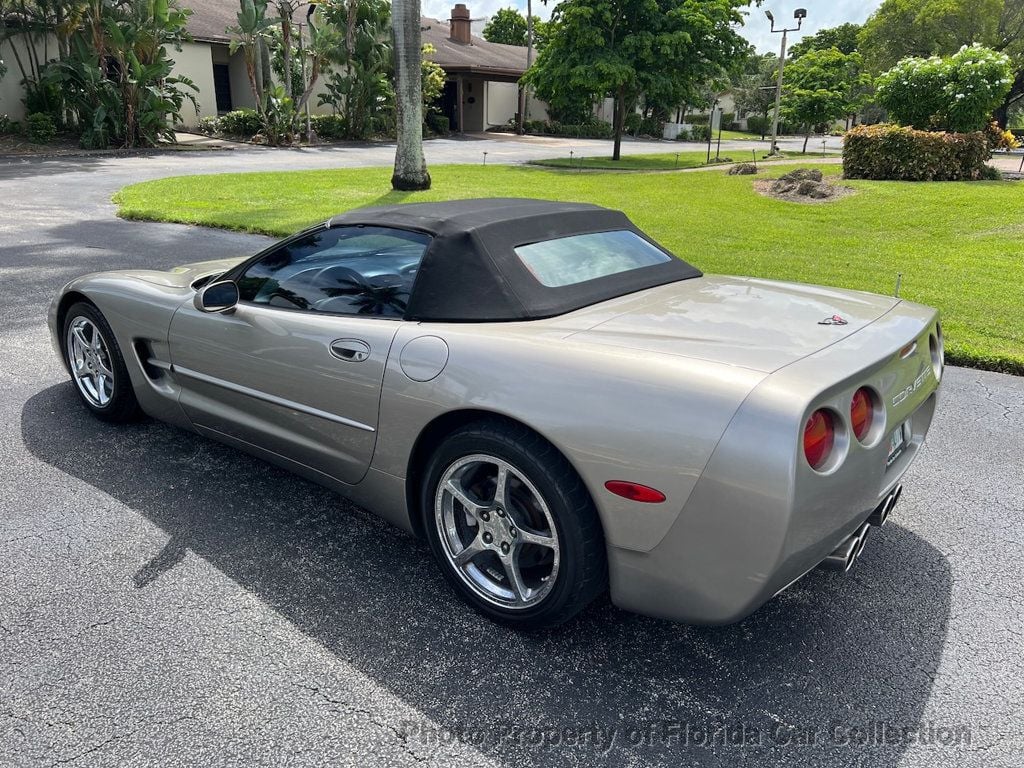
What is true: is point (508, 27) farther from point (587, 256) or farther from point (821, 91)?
point (587, 256)

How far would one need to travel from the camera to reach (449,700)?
2297 mm

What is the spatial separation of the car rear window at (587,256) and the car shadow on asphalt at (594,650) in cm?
125

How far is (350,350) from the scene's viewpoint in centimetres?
288

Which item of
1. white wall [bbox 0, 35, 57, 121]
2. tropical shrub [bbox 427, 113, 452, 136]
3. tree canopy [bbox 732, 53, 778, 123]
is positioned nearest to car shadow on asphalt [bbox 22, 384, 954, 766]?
white wall [bbox 0, 35, 57, 121]

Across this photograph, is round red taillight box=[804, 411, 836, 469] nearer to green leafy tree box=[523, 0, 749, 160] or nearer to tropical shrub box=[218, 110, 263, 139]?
green leafy tree box=[523, 0, 749, 160]

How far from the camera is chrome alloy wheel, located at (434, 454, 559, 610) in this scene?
8.13 feet

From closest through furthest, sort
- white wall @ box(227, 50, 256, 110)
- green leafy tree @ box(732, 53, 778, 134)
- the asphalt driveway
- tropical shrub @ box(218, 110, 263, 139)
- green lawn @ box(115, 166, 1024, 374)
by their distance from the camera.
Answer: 1. the asphalt driveway
2. green lawn @ box(115, 166, 1024, 374)
3. tropical shrub @ box(218, 110, 263, 139)
4. white wall @ box(227, 50, 256, 110)
5. green leafy tree @ box(732, 53, 778, 134)

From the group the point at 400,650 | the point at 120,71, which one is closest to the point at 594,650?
the point at 400,650

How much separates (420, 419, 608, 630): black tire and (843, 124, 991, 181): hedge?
16621mm

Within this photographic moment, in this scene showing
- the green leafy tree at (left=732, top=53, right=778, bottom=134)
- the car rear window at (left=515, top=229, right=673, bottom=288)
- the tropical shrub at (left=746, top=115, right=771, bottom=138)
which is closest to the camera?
the car rear window at (left=515, top=229, right=673, bottom=288)

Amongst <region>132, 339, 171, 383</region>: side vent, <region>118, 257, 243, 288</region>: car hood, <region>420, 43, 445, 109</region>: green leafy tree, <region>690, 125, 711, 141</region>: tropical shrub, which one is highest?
<region>420, 43, 445, 109</region>: green leafy tree

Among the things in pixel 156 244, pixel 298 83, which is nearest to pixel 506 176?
pixel 156 244

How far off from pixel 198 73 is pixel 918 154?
27206mm

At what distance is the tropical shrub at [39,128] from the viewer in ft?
78.4
